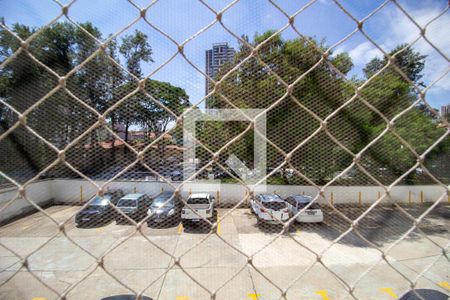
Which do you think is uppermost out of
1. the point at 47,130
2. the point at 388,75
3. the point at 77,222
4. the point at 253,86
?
the point at 388,75

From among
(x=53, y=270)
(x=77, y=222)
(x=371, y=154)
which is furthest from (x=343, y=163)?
(x=53, y=270)

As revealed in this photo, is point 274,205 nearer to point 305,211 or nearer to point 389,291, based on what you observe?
point 305,211

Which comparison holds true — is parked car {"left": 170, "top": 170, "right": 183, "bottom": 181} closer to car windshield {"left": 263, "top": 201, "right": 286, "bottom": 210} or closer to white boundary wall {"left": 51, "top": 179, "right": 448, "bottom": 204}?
white boundary wall {"left": 51, "top": 179, "right": 448, "bottom": 204}

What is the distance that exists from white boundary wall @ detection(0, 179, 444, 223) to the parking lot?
6.6 inches

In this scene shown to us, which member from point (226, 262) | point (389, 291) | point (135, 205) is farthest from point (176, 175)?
point (389, 291)

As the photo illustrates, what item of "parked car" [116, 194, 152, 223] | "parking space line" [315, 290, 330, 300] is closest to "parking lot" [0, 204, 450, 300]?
"parking space line" [315, 290, 330, 300]

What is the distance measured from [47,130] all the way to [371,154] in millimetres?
1976

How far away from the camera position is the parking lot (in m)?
1.89

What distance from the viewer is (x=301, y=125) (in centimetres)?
156

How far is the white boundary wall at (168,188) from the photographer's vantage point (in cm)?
117

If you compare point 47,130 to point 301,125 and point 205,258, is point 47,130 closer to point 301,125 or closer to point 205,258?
point 301,125

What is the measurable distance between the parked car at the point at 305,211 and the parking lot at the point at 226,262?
0.08 metres

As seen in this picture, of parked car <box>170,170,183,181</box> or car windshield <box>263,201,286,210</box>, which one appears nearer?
parked car <box>170,170,183,181</box>

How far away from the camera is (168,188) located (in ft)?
5.08
